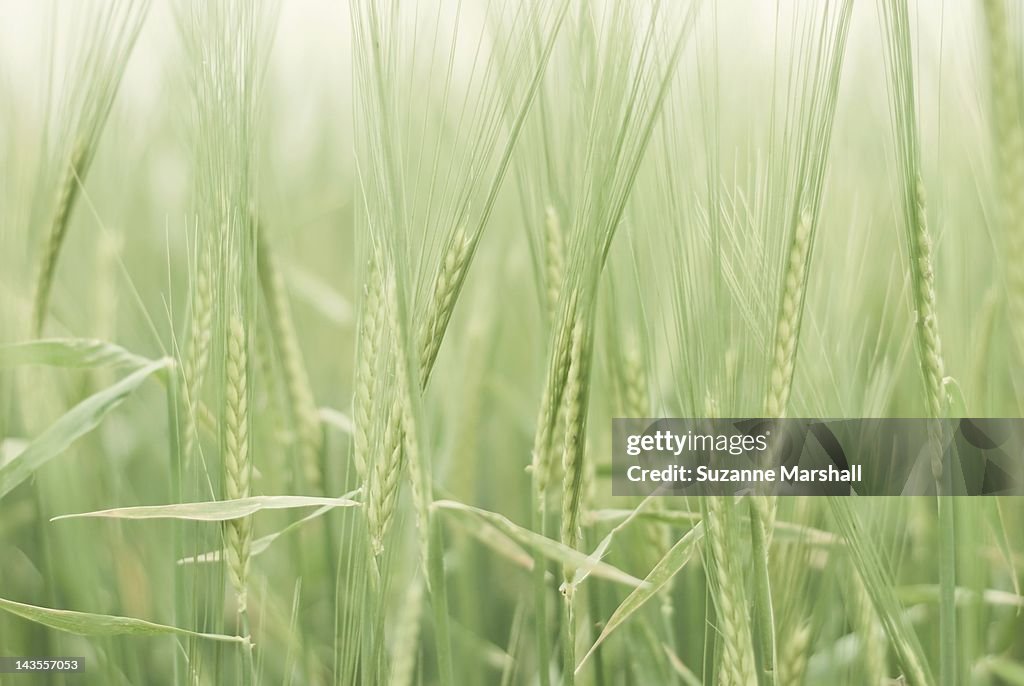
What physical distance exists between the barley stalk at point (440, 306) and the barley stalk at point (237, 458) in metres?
0.14

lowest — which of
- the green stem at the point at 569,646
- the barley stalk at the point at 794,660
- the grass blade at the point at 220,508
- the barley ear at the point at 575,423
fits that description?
the barley stalk at the point at 794,660

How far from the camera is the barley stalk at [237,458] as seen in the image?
1.58 feet

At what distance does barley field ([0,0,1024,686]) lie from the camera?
0.47 meters

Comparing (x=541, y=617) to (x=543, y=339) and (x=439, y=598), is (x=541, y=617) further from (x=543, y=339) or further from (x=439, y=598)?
(x=543, y=339)

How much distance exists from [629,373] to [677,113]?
0.23 metres

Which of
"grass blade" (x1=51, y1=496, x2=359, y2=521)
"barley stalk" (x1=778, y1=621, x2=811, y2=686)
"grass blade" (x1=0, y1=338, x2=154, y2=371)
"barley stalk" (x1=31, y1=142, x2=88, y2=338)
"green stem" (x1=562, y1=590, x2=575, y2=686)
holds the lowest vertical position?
"barley stalk" (x1=778, y1=621, x2=811, y2=686)

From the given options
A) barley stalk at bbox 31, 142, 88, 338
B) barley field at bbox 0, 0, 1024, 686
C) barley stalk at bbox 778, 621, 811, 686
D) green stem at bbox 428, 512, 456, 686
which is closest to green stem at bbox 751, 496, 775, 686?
barley field at bbox 0, 0, 1024, 686

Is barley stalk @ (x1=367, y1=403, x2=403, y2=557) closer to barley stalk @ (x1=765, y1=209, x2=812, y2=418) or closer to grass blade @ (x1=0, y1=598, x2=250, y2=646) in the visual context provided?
grass blade @ (x1=0, y1=598, x2=250, y2=646)

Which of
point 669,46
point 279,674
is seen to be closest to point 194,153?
point 669,46

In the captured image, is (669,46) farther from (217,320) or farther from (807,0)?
(217,320)

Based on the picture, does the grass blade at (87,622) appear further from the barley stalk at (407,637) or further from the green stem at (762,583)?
the green stem at (762,583)

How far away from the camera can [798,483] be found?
554 millimetres

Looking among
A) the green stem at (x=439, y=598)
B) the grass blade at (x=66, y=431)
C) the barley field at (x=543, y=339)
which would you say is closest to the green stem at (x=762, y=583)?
the barley field at (x=543, y=339)

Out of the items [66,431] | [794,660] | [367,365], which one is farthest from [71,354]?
[794,660]
